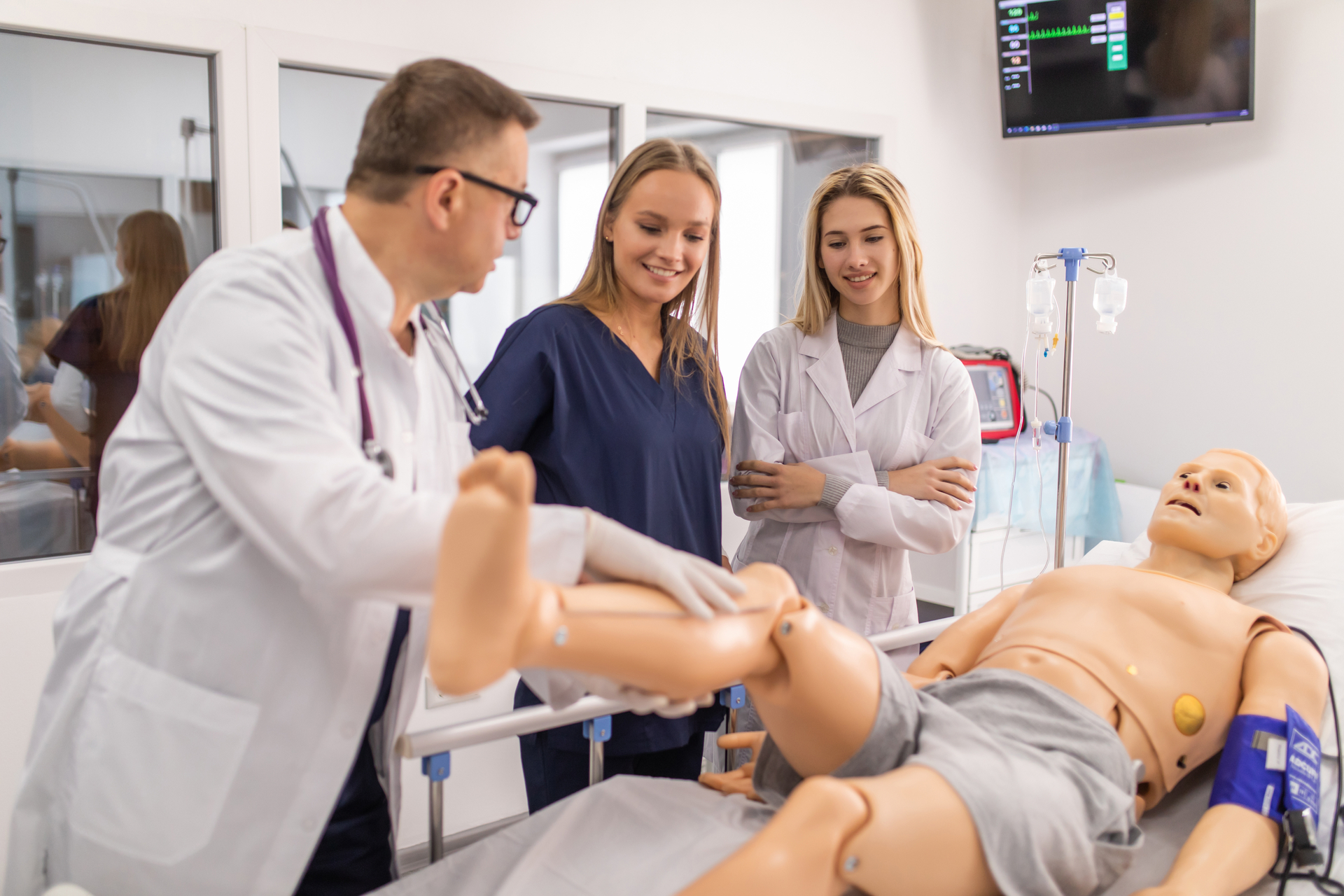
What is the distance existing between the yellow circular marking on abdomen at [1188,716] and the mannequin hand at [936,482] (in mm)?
525

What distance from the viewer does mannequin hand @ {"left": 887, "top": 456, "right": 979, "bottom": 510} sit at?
72.7 inches

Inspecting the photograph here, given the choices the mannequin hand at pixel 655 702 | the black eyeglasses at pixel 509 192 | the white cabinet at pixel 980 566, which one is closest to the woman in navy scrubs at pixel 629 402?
the black eyeglasses at pixel 509 192

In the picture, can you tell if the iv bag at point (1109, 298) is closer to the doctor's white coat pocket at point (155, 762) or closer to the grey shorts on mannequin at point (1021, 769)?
the grey shorts on mannequin at point (1021, 769)

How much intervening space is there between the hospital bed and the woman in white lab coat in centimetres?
26

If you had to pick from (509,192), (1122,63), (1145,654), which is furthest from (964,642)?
(1122,63)

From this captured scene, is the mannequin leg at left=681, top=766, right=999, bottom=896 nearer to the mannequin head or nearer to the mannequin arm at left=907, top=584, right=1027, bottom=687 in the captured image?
the mannequin arm at left=907, top=584, right=1027, bottom=687

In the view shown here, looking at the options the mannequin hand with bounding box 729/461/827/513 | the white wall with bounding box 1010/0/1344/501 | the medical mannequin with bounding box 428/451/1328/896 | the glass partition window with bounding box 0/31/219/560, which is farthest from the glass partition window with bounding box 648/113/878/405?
the medical mannequin with bounding box 428/451/1328/896

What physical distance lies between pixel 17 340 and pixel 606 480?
1.60 m

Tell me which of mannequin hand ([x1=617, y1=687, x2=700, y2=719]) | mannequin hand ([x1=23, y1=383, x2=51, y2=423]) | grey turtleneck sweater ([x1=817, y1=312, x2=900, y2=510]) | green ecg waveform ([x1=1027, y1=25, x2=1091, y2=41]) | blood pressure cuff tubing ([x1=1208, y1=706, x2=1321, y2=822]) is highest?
green ecg waveform ([x1=1027, y1=25, x2=1091, y2=41])

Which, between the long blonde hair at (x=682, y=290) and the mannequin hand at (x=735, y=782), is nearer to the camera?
the mannequin hand at (x=735, y=782)

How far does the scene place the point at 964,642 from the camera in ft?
5.69

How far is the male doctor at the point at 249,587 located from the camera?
3.25ft

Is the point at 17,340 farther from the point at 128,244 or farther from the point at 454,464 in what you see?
the point at 454,464

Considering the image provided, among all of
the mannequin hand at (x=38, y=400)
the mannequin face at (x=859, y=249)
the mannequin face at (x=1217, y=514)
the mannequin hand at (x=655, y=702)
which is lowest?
the mannequin hand at (x=655, y=702)
